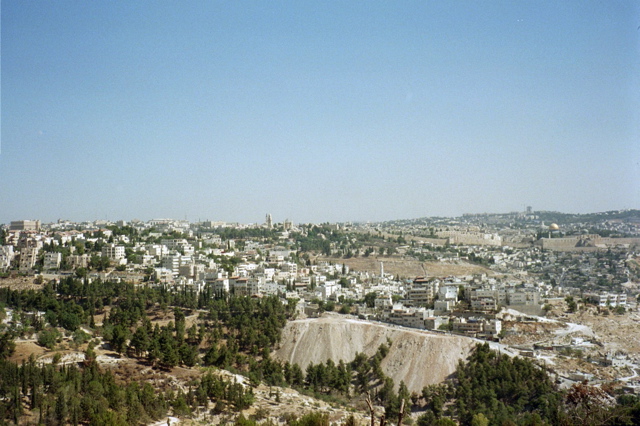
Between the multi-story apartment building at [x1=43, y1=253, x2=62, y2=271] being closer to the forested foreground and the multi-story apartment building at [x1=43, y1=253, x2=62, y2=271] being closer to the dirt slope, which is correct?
the forested foreground

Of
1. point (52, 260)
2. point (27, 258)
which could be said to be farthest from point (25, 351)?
point (27, 258)

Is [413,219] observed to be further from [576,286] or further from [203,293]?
[203,293]

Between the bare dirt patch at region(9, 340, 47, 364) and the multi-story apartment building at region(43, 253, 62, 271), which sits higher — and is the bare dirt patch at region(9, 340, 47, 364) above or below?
below

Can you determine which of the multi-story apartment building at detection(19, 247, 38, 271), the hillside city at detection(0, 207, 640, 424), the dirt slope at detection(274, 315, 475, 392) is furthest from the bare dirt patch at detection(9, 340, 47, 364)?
the multi-story apartment building at detection(19, 247, 38, 271)

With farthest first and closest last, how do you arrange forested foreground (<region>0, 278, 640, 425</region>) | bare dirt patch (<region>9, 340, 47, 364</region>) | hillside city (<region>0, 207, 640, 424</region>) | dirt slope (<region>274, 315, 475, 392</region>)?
hillside city (<region>0, 207, 640, 424</region>), dirt slope (<region>274, 315, 475, 392</region>), bare dirt patch (<region>9, 340, 47, 364</region>), forested foreground (<region>0, 278, 640, 425</region>)

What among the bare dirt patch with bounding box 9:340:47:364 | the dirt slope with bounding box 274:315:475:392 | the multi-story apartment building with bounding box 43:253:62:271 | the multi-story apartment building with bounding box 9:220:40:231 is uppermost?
the multi-story apartment building with bounding box 9:220:40:231

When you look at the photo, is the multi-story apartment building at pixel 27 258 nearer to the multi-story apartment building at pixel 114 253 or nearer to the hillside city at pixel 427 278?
the hillside city at pixel 427 278

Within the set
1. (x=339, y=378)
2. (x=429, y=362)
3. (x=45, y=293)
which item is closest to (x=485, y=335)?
(x=429, y=362)
